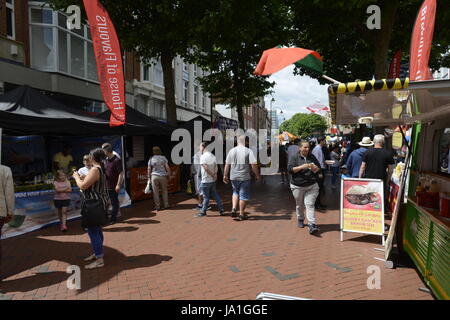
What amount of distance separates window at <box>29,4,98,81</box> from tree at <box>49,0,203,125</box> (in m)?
1.91

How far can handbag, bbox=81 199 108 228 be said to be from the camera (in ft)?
14.3

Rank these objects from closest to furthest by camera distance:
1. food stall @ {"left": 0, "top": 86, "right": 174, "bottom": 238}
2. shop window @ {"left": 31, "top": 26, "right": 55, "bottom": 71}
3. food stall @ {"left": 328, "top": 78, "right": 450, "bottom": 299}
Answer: food stall @ {"left": 328, "top": 78, "right": 450, "bottom": 299}
food stall @ {"left": 0, "top": 86, "right": 174, "bottom": 238}
shop window @ {"left": 31, "top": 26, "right": 55, "bottom": 71}

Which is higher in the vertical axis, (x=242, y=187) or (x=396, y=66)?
(x=396, y=66)

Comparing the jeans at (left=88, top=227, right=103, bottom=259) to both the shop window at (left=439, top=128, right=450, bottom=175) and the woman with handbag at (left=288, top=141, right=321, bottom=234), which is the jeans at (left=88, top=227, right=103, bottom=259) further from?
the shop window at (left=439, top=128, right=450, bottom=175)

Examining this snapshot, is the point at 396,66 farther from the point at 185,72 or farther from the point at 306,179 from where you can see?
the point at 185,72

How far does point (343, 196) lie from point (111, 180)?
469 centimetres

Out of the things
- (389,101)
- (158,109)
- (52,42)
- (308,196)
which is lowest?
(308,196)

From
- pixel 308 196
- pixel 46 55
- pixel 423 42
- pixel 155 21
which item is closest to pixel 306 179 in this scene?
pixel 308 196

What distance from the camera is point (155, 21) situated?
39.1 ft

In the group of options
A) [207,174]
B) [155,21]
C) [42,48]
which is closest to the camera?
[207,174]

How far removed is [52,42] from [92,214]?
1203cm

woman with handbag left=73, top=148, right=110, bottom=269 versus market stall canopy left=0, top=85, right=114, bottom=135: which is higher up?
market stall canopy left=0, top=85, right=114, bottom=135

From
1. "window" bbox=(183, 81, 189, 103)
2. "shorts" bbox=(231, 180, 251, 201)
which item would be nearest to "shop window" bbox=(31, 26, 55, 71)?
"shorts" bbox=(231, 180, 251, 201)
